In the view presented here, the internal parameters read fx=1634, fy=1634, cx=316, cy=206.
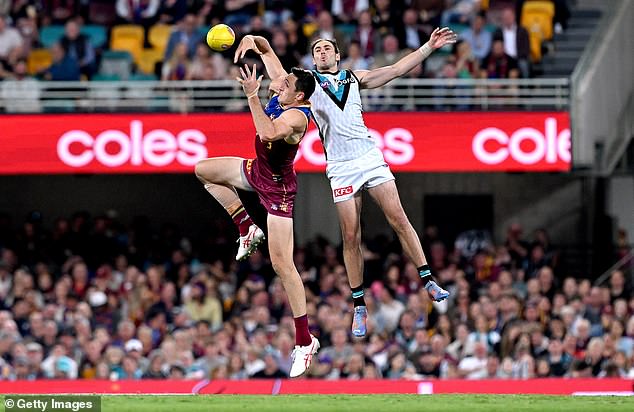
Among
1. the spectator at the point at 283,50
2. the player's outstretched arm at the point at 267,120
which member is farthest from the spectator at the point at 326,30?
the player's outstretched arm at the point at 267,120

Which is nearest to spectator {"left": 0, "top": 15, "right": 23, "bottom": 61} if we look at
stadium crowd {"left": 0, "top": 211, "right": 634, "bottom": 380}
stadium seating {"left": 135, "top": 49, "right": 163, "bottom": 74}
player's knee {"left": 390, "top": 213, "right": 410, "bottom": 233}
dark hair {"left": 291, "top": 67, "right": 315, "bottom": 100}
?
stadium seating {"left": 135, "top": 49, "right": 163, "bottom": 74}

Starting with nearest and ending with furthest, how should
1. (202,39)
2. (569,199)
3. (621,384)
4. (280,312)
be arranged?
(621,384)
(280,312)
(202,39)
(569,199)

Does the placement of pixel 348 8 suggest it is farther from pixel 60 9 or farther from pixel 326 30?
pixel 60 9

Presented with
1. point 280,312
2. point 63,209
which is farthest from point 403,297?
point 63,209

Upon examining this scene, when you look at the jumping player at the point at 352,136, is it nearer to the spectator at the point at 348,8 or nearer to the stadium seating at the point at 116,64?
the stadium seating at the point at 116,64

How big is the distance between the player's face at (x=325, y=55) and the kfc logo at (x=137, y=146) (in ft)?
24.1

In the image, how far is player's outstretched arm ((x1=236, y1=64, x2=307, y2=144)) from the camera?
42.9 feet

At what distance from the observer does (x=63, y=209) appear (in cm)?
2508

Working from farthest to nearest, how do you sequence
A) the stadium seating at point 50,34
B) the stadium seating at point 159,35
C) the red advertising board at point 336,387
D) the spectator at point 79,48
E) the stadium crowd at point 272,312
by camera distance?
1. the stadium seating at point 50,34
2. the stadium seating at point 159,35
3. the spectator at point 79,48
4. the stadium crowd at point 272,312
5. the red advertising board at point 336,387

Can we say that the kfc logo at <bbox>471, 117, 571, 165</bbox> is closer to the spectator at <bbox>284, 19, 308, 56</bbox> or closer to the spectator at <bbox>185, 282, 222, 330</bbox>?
the spectator at <bbox>284, 19, 308, 56</bbox>

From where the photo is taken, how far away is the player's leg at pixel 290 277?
14.1 metres

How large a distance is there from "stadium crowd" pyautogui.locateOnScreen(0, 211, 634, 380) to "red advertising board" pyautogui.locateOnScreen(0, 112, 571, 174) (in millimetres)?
1416

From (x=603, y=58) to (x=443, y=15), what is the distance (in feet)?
8.15

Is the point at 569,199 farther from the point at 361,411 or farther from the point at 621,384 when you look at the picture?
the point at 361,411
